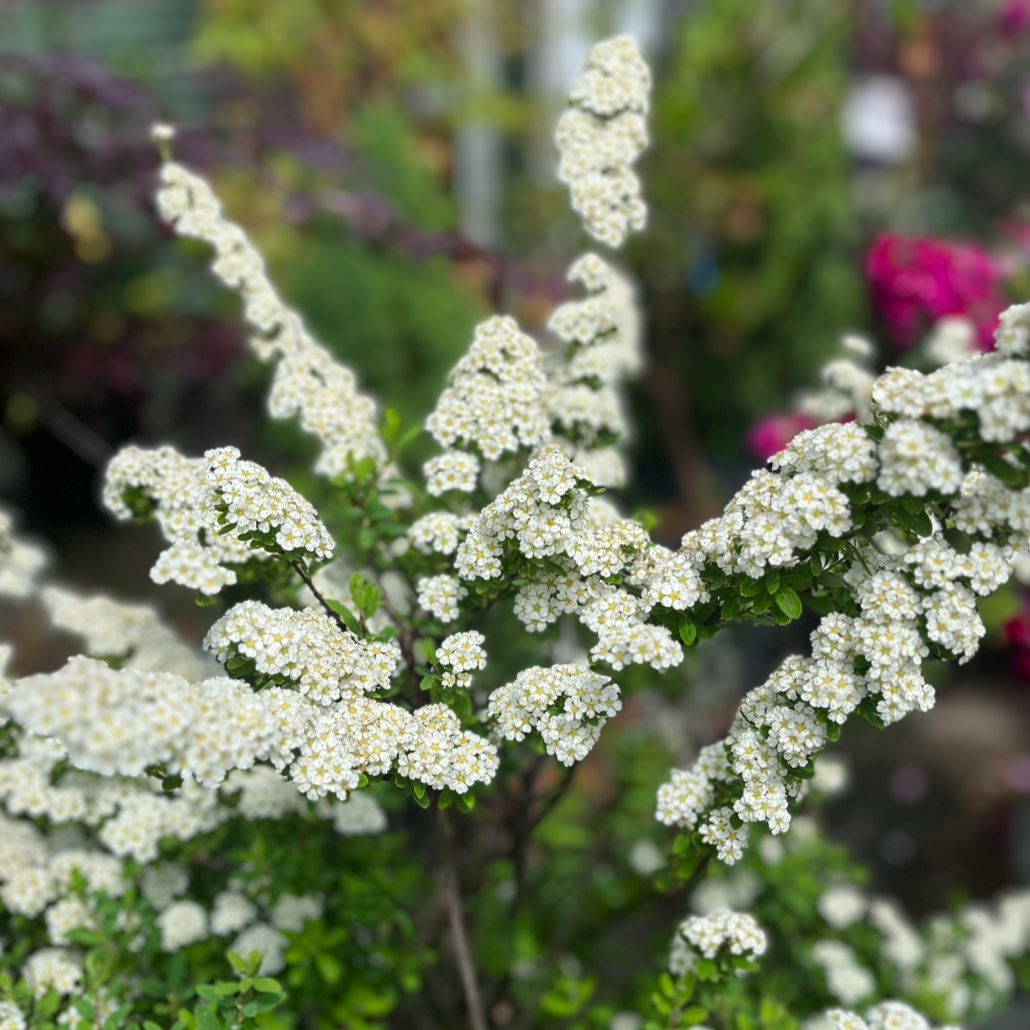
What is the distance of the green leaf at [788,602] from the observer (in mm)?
1069

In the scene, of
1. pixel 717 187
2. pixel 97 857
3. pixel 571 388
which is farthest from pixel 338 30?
pixel 97 857

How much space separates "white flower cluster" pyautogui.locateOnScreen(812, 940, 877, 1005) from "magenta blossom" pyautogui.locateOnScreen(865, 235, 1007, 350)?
135 cm

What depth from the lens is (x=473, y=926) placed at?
1.75m

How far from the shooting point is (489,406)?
1305mm

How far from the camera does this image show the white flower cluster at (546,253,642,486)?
1457mm

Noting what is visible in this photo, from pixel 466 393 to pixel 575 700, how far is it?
18.7 inches

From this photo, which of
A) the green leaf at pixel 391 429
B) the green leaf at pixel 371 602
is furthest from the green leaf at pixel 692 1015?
the green leaf at pixel 391 429

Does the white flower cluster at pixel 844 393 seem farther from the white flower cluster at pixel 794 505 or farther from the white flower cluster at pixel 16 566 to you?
the white flower cluster at pixel 16 566

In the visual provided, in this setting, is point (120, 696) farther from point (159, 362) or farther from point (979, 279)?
point (159, 362)

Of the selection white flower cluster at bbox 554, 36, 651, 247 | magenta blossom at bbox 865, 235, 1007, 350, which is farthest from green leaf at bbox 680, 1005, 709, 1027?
magenta blossom at bbox 865, 235, 1007, 350

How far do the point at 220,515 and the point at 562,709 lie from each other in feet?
1.57

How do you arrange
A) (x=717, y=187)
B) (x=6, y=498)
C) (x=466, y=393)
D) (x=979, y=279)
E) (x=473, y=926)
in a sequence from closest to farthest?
(x=466, y=393) → (x=473, y=926) → (x=979, y=279) → (x=717, y=187) → (x=6, y=498)

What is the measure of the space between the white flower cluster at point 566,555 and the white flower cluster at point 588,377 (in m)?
0.28

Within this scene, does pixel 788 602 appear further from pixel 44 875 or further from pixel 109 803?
pixel 44 875
